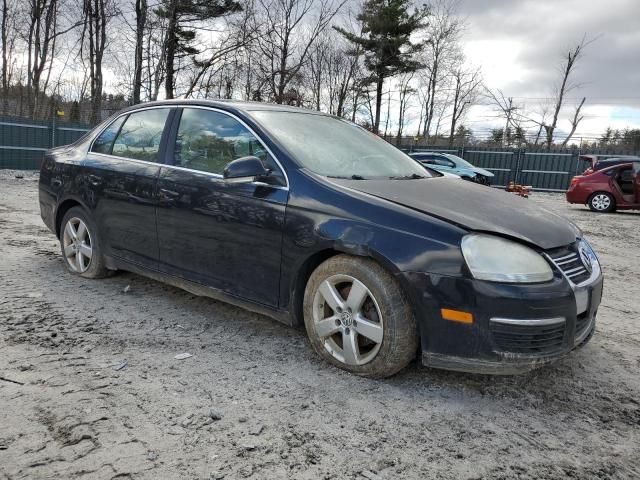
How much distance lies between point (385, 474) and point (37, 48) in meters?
31.0

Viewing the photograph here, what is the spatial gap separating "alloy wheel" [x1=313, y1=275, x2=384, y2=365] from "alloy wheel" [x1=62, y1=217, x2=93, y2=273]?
8.34ft

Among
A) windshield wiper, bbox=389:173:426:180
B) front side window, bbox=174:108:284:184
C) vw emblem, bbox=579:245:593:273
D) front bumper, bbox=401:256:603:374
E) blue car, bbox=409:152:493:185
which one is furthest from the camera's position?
blue car, bbox=409:152:493:185

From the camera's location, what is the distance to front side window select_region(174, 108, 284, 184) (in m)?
3.37

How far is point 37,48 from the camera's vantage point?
26578 mm

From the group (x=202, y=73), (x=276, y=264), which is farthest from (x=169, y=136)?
(x=202, y=73)

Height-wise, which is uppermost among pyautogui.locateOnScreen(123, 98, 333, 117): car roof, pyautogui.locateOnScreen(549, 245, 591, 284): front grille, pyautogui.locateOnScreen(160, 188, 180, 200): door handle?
pyautogui.locateOnScreen(123, 98, 333, 117): car roof

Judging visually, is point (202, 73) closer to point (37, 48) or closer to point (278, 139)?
point (37, 48)

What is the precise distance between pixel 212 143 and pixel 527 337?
2.43 m

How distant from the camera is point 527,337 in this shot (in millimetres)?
2477

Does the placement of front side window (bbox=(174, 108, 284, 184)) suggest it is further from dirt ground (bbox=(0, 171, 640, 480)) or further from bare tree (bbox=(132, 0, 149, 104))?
bare tree (bbox=(132, 0, 149, 104))

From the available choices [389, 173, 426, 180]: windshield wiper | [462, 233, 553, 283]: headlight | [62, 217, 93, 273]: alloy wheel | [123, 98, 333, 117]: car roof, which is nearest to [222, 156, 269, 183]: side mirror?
[123, 98, 333, 117]: car roof

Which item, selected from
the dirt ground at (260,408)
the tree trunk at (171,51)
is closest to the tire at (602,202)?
the dirt ground at (260,408)

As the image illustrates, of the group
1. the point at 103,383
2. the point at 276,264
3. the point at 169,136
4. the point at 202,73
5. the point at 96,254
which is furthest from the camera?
the point at 202,73

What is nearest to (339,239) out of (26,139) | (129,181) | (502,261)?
(502,261)
